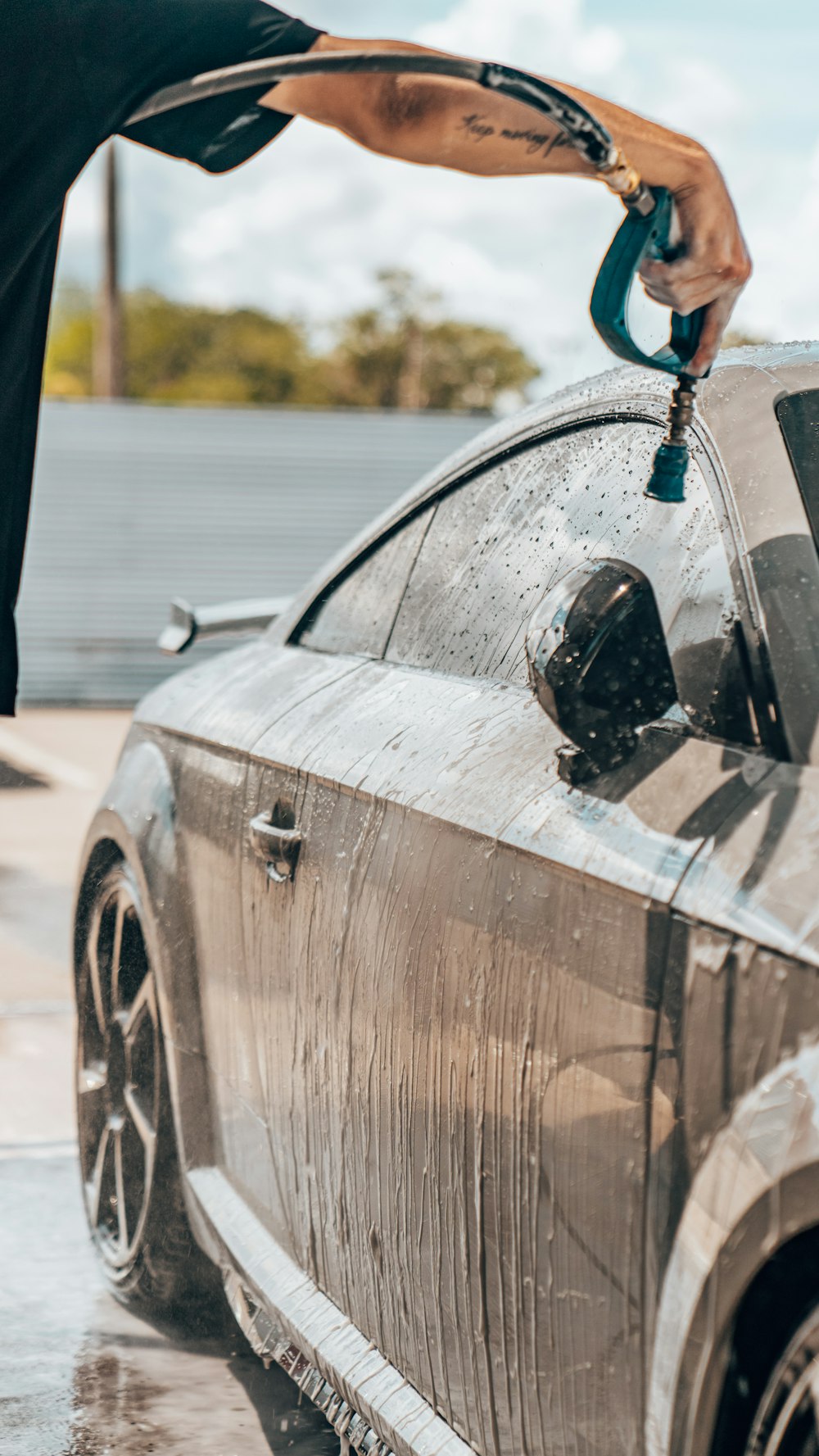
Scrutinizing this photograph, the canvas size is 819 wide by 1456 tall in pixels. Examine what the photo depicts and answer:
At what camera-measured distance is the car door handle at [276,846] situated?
2604 mm

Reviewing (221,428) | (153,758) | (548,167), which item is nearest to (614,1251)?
(548,167)

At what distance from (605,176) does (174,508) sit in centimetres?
1839

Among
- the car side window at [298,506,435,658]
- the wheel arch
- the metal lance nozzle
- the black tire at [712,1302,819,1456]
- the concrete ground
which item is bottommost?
A: the concrete ground

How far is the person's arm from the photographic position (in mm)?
1940

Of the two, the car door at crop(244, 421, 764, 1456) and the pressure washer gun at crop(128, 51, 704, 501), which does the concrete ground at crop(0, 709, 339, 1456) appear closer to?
the car door at crop(244, 421, 764, 1456)

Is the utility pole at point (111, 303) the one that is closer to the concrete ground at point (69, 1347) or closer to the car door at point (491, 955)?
the concrete ground at point (69, 1347)

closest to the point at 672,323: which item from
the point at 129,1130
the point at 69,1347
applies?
the point at 129,1130

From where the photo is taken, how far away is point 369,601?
301cm

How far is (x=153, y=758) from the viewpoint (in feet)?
11.2

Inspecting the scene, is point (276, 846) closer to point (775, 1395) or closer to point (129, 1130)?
point (129, 1130)

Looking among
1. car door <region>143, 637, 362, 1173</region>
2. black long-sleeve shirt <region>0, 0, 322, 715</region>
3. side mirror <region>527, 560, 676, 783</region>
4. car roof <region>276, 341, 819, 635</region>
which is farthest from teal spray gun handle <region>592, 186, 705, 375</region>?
car door <region>143, 637, 362, 1173</region>

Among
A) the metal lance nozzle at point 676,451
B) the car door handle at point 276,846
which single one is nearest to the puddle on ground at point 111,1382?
the car door handle at point 276,846

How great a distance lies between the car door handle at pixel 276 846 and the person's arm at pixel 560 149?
39.0 inches

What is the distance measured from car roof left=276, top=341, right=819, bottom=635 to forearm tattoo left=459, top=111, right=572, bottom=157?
0.37m
